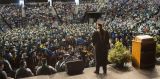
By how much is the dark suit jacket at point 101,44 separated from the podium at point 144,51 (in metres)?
1.12

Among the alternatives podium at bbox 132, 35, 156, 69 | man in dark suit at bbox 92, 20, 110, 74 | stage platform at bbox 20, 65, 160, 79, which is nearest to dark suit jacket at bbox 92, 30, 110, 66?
man in dark suit at bbox 92, 20, 110, 74

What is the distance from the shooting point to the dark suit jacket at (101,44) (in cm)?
831

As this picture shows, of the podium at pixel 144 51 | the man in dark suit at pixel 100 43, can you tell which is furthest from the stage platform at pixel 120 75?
the man in dark suit at pixel 100 43

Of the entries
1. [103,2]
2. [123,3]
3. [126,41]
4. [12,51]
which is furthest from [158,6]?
[12,51]

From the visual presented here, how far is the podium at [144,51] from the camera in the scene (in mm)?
8805

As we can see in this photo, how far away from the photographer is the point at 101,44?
8.36 metres

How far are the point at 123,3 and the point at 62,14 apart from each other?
11440mm

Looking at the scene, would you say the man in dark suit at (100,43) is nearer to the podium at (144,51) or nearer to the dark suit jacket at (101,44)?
the dark suit jacket at (101,44)

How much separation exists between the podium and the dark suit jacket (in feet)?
3.66

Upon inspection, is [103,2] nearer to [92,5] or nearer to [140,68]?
[92,5]

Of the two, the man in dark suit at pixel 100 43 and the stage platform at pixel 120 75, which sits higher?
the man in dark suit at pixel 100 43

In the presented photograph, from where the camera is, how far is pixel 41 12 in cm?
5231

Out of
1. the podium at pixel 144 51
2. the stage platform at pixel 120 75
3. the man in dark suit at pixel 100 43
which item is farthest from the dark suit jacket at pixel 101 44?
the podium at pixel 144 51

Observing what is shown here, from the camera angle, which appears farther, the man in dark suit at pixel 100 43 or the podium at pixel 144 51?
the podium at pixel 144 51
